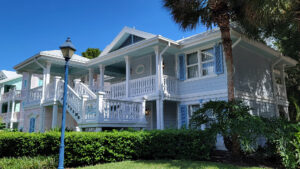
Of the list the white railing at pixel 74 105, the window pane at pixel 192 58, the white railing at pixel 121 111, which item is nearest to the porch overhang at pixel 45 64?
the white railing at pixel 74 105

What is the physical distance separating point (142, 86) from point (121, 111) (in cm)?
247

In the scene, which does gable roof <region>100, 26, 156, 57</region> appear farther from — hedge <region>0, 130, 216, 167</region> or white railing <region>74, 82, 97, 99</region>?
hedge <region>0, 130, 216, 167</region>

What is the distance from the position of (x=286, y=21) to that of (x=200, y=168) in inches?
372

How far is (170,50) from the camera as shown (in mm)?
13250

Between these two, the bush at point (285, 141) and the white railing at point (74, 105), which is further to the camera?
the white railing at point (74, 105)

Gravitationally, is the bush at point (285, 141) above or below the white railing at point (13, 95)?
below

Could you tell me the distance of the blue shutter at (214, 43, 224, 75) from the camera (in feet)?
38.1

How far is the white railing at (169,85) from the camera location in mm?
12483

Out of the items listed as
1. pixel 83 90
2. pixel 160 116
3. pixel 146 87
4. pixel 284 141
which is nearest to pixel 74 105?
pixel 83 90

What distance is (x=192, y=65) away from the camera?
1307 centimetres

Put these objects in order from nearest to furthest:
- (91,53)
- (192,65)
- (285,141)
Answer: (285,141) < (192,65) < (91,53)

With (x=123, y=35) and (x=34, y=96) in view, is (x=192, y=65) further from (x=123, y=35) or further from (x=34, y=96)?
(x=34, y=96)

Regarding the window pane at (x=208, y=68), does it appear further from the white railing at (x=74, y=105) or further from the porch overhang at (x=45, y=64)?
the porch overhang at (x=45, y=64)

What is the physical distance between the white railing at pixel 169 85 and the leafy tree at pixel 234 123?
3.72 m
